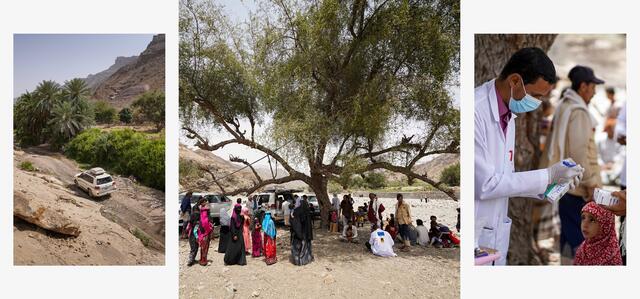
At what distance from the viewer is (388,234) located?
5223 millimetres

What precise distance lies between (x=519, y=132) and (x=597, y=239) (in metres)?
1.44

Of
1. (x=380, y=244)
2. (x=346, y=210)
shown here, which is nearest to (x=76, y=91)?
(x=346, y=210)

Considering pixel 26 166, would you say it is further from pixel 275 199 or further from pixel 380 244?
pixel 380 244

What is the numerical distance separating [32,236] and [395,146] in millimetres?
4390

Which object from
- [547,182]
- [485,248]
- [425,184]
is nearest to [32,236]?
[425,184]

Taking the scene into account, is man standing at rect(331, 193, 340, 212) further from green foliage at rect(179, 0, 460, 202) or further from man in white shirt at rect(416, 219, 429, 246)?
man in white shirt at rect(416, 219, 429, 246)

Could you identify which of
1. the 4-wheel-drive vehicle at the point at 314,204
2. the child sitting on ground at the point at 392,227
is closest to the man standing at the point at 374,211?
the child sitting on ground at the point at 392,227

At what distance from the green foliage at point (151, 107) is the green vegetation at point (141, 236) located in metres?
1.25

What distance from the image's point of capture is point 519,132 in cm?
454

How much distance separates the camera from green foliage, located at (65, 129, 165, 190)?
5.18 m

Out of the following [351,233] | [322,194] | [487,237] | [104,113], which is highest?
[104,113]

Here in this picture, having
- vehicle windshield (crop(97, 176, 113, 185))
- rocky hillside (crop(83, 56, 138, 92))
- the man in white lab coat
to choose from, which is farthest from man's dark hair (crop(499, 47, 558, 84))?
vehicle windshield (crop(97, 176, 113, 185))

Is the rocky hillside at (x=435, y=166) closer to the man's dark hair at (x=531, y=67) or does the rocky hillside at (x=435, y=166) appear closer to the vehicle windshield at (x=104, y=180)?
the man's dark hair at (x=531, y=67)

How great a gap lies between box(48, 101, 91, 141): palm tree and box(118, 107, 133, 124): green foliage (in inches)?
15.0
